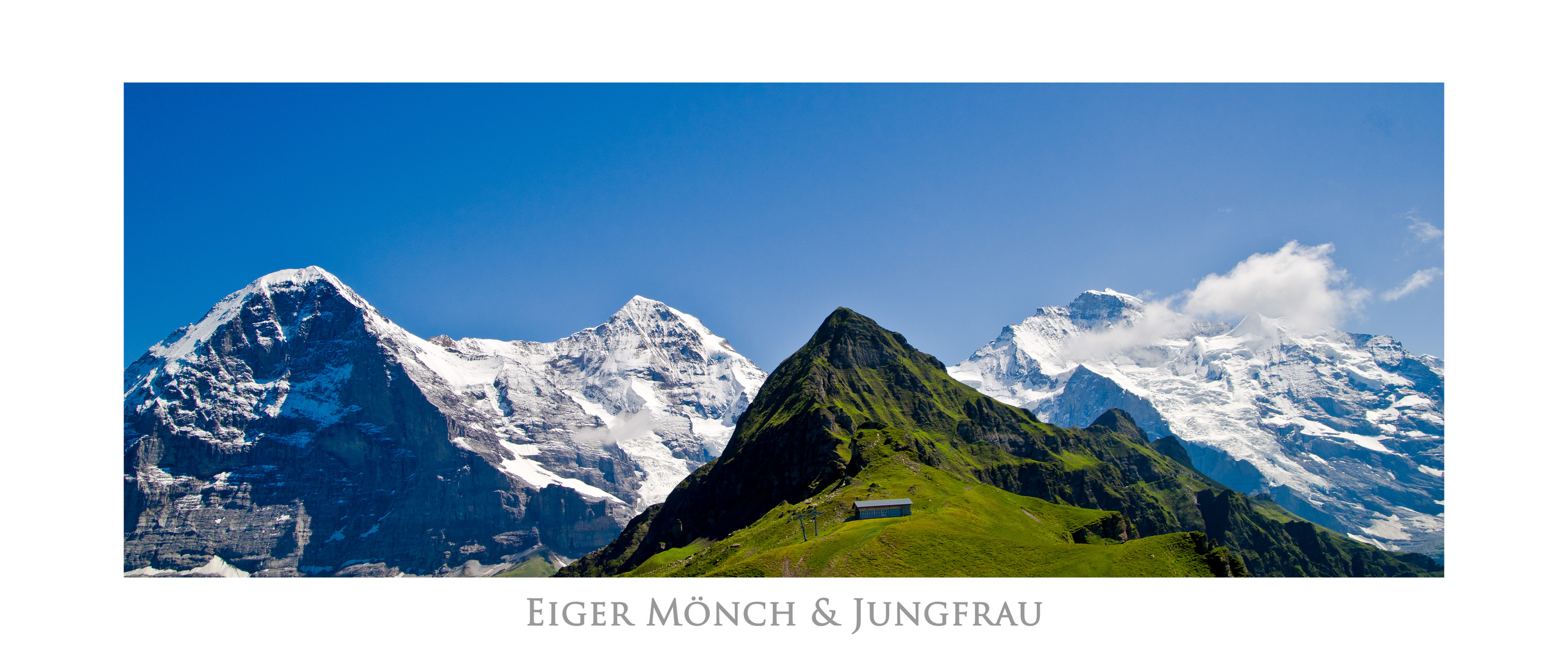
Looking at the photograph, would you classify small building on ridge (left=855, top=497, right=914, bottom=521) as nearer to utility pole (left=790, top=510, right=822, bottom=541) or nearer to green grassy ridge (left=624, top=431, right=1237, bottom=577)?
green grassy ridge (left=624, top=431, right=1237, bottom=577)

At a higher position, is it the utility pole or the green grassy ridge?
the green grassy ridge

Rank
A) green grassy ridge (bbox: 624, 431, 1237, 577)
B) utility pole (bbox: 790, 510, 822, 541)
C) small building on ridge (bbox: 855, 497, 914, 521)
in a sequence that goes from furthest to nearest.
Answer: small building on ridge (bbox: 855, 497, 914, 521), utility pole (bbox: 790, 510, 822, 541), green grassy ridge (bbox: 624, 431, 1237, 577)

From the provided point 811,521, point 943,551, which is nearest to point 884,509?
point 811,521

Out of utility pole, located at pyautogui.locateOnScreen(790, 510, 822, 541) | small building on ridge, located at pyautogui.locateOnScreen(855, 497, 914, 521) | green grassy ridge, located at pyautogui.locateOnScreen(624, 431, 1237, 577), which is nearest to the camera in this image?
green grassy ridge, located at pyautogui.locateOnScreen(624, 431, 1237, 577)

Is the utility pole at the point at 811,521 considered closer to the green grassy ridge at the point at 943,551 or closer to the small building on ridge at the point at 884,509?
the green grassy ridge at the point at 943,551

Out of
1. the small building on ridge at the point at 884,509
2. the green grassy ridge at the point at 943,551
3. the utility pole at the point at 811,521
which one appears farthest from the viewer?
the small building on ridge at the point at 884,509

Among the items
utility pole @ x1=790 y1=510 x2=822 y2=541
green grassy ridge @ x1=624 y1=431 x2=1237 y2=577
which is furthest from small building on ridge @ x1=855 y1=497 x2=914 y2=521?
utility pole @ x1=790 y1=510 x2=822 y2=541

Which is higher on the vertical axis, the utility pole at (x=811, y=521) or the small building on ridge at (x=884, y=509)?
the small building on ridge at (x=884, y=509)

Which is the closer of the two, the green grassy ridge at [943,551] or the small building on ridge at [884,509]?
the green grassy ridge at [943,551]

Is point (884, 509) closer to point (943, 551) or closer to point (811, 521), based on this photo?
point (811, 521)

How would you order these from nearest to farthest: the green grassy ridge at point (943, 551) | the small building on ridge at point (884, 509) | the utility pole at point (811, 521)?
1. the green grassy ridge at point (943, 551)
2. the utility pole at point (811, 521)
3. the small building on ridge at point (884, 509)

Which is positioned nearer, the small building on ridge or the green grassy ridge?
the green grassy ridge

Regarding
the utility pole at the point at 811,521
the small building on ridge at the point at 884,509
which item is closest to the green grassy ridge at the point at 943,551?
the utility pole at the point at 811,521
